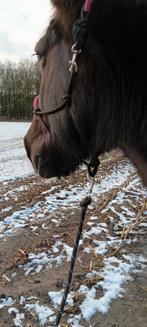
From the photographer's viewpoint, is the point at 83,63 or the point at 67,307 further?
the point at 67,307

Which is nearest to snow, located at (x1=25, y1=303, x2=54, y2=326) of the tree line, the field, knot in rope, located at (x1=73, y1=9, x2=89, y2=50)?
the field

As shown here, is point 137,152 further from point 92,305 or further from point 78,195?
point 78,195

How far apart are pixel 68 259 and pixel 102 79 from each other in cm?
314

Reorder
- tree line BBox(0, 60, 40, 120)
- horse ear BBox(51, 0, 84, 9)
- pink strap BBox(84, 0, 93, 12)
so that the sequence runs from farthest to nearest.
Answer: tree line BBox(0, 60, 40, 120) < horse ear BBox(51, 0, 84, 9) < pink strap BBox(84, 0, 93, 12)

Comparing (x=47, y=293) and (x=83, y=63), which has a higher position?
(x=83, y=63)

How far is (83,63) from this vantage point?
5.86ft

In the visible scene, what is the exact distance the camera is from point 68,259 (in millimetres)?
4504

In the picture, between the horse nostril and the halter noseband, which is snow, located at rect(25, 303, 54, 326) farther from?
the halter noseband

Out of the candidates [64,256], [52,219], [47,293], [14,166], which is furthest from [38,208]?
[14,166]

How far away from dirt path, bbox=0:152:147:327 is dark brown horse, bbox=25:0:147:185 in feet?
6.29

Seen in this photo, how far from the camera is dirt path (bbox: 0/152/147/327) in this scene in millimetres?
3426

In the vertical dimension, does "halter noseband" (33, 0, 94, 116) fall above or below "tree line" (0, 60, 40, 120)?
above

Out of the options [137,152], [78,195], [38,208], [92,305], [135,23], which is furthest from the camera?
[78,195]

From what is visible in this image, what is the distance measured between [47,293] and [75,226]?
2.00 meters
